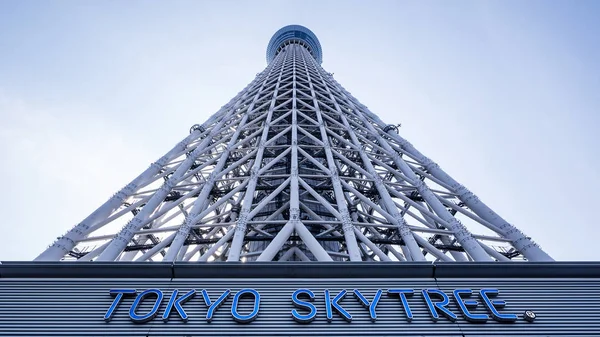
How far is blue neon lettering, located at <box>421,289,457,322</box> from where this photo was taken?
9.10 meters

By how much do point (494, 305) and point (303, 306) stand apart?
16.0 feet

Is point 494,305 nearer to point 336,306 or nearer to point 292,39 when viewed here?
point 336,306

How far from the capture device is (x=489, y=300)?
31.5 ft

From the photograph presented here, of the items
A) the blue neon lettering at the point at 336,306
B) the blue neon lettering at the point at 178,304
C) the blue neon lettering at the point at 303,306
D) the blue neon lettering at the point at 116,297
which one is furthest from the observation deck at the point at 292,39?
the blue neon lettering at the point at 336,306

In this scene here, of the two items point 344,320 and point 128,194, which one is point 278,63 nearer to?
point 128,194

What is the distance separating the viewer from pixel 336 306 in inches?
363

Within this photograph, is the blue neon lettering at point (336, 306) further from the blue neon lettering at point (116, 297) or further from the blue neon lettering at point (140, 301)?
the blue neon lettering at point (116, 297)

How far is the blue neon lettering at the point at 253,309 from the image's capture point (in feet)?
29.1

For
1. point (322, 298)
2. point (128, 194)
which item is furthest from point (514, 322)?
point (128, 194)

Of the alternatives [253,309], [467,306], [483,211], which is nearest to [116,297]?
[253,309]

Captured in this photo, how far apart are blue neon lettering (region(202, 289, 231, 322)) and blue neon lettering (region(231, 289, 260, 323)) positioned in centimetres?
27

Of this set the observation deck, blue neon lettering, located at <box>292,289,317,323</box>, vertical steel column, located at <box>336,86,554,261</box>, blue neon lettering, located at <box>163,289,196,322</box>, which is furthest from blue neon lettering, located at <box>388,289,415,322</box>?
the observation deck

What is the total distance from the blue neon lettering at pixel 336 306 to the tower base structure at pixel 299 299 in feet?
0.11

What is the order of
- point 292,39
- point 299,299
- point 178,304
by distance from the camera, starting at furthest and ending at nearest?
point 292,39, point 299,299, point 178,304
